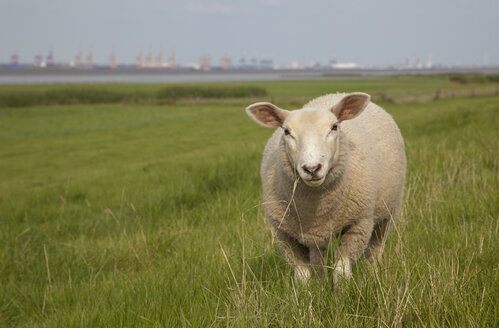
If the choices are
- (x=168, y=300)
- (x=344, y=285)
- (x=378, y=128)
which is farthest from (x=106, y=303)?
(x=378, y=128)

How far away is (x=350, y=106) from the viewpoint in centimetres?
315

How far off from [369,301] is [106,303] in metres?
2.09

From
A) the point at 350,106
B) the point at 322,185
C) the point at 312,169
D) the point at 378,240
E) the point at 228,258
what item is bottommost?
the point at 228,258

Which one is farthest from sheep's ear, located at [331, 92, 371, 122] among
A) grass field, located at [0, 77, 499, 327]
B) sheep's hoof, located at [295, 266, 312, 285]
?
sheep's hoof, located at [295, 266, 312, 285]

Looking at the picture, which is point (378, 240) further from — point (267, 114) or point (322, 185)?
point (267, 114)

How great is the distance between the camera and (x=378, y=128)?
3.93m

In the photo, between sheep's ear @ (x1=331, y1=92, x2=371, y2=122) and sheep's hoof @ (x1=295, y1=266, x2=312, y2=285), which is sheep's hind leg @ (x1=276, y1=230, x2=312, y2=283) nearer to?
sheep's hoof @ (x1=295, y1=266, x2=312, y2=285)

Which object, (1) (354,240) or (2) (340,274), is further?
(1) (354,240)

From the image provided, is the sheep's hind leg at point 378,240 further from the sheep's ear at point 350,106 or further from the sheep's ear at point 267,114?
the sheep's ear at point 267,114

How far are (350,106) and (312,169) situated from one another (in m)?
0.77

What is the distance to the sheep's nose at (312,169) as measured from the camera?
2600mm

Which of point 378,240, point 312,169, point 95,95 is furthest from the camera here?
point 95,95

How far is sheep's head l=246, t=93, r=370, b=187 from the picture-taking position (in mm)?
2635

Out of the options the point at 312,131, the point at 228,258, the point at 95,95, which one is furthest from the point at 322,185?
the point at 95,95
